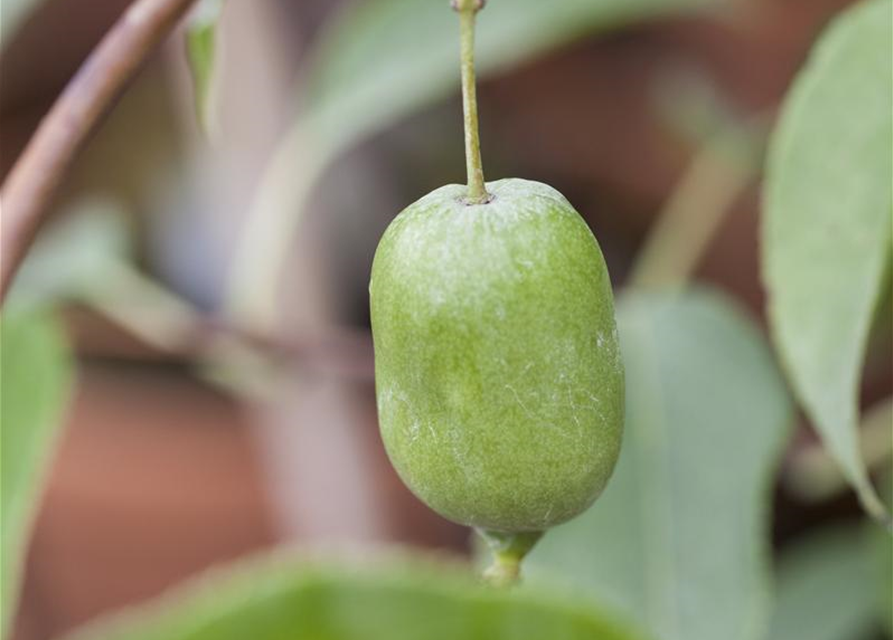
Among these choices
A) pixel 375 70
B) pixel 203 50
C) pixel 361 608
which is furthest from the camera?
pixel 375 70

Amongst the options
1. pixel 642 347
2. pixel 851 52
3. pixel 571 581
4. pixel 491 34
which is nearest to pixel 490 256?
pixel 851 52

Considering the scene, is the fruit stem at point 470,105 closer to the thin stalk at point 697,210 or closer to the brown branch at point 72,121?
the brown branch at point 72,121

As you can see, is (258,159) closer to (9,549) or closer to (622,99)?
(622,99)

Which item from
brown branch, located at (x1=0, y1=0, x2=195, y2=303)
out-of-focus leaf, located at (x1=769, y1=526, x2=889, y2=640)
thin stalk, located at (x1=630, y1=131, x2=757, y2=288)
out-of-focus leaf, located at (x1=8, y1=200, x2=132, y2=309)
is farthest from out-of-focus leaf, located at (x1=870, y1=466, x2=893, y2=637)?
out-of-focus leaf, located at (x1=8, y1=200, x2=132, y2=309)

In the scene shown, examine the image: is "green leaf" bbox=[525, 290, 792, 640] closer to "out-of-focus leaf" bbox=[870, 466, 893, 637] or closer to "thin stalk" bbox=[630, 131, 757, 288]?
"out-of-focus leaf" bbox=[870, 466, 893, 637]

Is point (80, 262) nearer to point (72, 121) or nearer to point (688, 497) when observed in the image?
point (688, 497)

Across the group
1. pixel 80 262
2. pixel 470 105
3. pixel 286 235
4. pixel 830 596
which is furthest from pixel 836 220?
pixel 80 262
